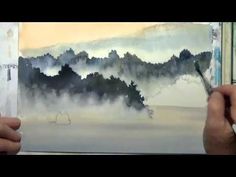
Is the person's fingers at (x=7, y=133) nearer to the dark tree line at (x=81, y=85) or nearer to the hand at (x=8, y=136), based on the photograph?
the hand at (x=8, y=136)

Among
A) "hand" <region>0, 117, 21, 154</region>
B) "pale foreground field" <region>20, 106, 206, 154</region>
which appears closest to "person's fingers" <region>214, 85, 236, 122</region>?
"pale foreground field" <region>20, 106, 206, 154</region>

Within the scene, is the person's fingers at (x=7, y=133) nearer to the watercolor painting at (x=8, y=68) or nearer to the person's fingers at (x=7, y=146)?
the person's fingers at (x=7, y=146)

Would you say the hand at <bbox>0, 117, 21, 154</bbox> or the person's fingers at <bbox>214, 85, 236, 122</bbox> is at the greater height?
the person's fingers at <bbox>214, 85, 236, 122</bbox>

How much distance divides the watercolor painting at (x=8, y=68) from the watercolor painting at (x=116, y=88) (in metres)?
0.02

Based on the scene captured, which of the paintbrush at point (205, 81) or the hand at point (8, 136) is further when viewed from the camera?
the paintbrush at point (205, 81)

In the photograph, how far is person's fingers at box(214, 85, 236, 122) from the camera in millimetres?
868

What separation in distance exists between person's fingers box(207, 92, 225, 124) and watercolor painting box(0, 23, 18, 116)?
527 mm

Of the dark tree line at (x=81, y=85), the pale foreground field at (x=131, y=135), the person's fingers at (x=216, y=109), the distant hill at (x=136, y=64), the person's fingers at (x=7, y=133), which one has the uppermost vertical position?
the distant hill at (x=136, y=64)

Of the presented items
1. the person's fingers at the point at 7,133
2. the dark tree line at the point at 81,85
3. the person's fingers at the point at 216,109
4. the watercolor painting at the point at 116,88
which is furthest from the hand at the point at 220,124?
the person's fingers at the point at 7,133

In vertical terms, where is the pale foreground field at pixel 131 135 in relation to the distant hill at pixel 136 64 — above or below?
below

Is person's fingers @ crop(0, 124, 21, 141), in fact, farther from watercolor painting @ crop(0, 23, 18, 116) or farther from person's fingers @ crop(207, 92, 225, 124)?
person's fingers @ crop(207, 92, 225, 124)

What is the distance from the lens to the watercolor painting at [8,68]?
1.07 m

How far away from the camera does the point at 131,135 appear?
1.06 metres
